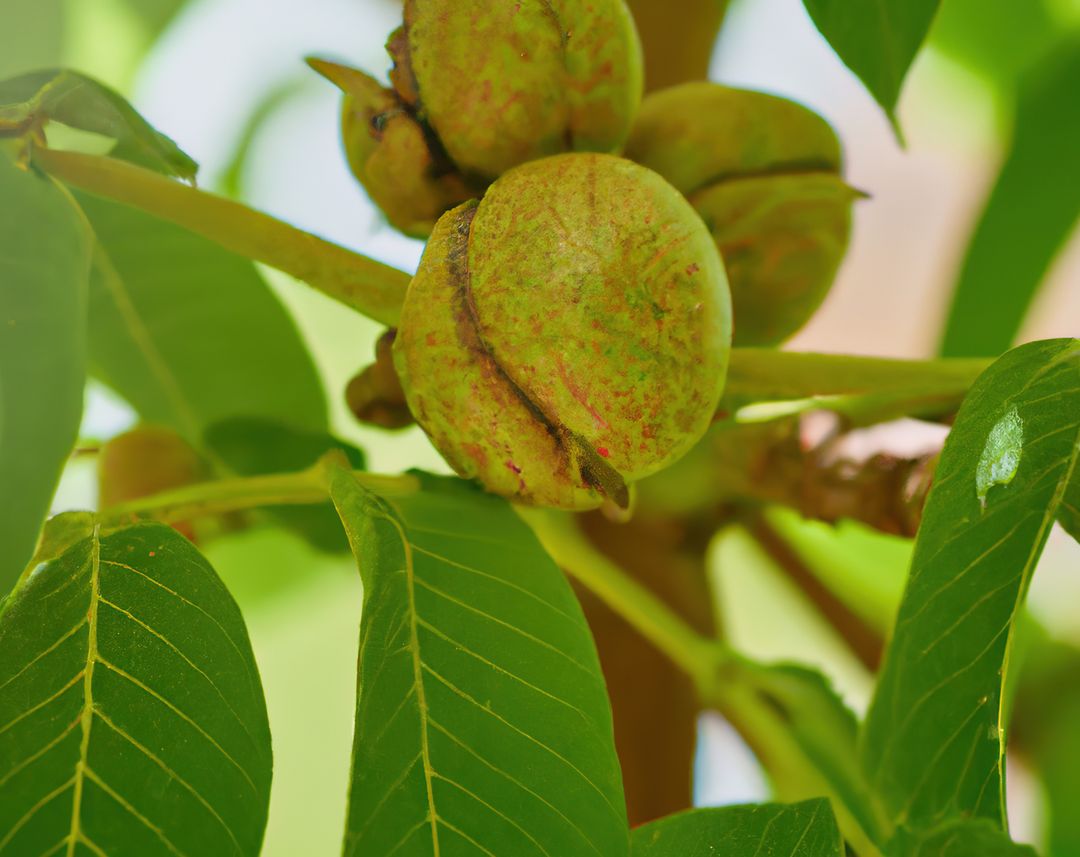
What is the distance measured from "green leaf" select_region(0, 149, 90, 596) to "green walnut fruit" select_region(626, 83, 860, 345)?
0.31 meters

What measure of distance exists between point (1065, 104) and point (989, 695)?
788mm

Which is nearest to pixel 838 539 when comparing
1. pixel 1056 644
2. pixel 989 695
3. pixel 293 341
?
pixel 1056 644

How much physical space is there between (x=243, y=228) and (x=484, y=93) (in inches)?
5.2

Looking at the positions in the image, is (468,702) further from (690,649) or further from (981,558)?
(690,649)

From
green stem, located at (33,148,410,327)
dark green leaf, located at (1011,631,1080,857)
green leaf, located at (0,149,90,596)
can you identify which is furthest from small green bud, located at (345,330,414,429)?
dark green leaf, located at (1011,631,1080,857)

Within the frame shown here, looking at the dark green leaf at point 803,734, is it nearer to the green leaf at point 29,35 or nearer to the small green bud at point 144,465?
the small green bud at point 144,465

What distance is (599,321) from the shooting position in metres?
0.47

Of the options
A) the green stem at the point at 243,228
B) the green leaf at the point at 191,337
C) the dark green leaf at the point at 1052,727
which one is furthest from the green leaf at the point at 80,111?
the dark green leaf at the point at 1052,727

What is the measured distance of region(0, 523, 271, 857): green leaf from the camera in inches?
16.1

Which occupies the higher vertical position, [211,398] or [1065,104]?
[1065,104]

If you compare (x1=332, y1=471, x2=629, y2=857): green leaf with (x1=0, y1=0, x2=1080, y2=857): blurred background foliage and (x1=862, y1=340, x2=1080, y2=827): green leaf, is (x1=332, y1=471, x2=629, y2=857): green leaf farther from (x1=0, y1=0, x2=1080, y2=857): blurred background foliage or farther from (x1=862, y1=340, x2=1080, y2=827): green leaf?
(x1=0, y1=0, x2=1080, y2=857): blurred background foliage

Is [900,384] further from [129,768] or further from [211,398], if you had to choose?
[211,398]

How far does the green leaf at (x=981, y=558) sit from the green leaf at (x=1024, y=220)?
1.89 feet

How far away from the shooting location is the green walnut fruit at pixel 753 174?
646 millimetres
